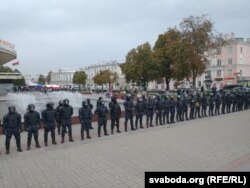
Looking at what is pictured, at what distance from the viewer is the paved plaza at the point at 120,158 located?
25.1 ft

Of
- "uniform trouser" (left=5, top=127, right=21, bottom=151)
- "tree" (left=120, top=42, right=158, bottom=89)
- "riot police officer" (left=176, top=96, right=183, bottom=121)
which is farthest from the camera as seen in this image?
"tree" (left=120, top=42, right=158, bottom=89)

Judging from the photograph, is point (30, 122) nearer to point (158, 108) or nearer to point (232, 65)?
point (158, 108)

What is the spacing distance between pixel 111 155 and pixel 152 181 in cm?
404

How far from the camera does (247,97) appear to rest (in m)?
26.6

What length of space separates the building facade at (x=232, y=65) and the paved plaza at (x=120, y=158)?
58748 mm

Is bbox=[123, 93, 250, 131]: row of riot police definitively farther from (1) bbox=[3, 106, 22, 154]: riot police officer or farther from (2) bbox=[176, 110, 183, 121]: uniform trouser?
(1) bbox=[3, 106, 22, 154]: riot police officer

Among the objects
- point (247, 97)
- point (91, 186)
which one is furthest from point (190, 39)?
point (91, 186)

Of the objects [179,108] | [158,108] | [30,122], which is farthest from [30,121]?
[179,108]

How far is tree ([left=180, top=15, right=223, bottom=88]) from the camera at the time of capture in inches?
1230

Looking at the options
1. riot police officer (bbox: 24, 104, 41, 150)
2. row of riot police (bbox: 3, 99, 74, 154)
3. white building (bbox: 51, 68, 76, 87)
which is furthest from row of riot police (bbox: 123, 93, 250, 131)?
white building (bbox: 51, 68, 76, 87)

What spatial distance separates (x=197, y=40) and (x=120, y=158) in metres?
24.0

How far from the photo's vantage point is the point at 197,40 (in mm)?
31469

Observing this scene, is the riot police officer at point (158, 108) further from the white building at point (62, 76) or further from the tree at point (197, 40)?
the white building at point (62, 76)

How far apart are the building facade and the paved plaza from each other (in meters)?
58.7
